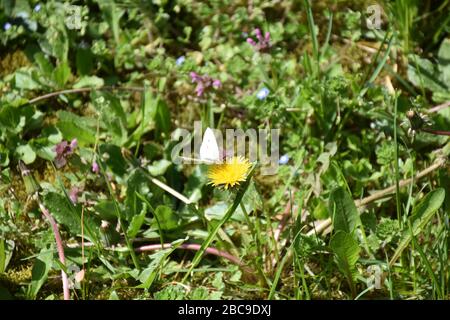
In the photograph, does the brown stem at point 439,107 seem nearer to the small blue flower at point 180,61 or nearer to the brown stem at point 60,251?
the small blue flower at point 180,61

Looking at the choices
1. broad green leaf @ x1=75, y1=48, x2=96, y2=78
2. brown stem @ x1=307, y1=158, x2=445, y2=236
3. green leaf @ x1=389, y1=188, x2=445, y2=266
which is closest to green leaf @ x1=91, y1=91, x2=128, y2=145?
broad green leaf @ x1=75, y1=48, x2=96, y2=78

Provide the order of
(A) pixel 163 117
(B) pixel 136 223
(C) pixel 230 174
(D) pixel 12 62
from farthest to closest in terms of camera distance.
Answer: (D) pixel 12 62 < (A) pixel 163 117 < (B) pixel 136 223 < (C) pixel 230 174

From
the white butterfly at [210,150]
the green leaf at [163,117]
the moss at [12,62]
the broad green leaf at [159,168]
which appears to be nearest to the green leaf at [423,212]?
the white butterfly at [210,150]

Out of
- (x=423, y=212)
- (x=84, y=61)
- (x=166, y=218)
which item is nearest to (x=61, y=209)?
(x=166, y=218)

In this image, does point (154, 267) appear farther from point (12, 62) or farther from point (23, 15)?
point (23, 15)

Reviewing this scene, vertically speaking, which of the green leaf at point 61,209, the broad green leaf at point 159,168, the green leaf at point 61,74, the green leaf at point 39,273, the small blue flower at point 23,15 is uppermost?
the small blue flower at point 23,15

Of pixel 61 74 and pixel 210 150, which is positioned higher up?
pixel 61 74

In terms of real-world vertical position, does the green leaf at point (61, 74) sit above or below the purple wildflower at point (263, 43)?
below
